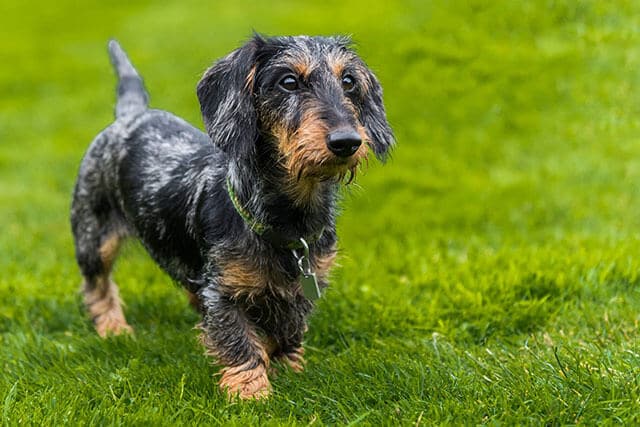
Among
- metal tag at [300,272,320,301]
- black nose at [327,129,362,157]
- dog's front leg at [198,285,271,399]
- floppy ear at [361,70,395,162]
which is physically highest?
black nose at [327,129,362,157]

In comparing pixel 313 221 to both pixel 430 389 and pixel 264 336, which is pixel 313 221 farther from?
pixel 430 389

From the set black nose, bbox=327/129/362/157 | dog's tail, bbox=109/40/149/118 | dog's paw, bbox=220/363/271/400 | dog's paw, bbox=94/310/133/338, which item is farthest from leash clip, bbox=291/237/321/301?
dog's tail, bbox=109/40/149/118

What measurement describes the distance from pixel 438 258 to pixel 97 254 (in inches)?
104

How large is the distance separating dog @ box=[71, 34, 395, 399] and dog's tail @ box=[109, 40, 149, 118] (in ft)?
4.38

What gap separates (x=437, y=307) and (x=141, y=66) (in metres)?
11.6

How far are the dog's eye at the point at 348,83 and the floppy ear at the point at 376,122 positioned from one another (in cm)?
15

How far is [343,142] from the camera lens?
341cm

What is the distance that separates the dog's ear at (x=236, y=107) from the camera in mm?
3863

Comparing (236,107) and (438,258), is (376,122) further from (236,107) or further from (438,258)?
(438,258)

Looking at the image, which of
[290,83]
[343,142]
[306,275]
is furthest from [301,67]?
[306,275]

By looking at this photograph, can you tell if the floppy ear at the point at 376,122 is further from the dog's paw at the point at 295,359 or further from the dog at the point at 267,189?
the dog's paw at the point at 295,359

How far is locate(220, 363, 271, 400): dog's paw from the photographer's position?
3.90 m

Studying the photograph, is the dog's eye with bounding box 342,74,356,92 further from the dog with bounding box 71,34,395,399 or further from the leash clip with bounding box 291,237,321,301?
the leash clip with bounding box 291,237,321,301

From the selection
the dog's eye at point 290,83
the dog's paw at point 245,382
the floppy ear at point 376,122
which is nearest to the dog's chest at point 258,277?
the dog's paw at point 245,382
